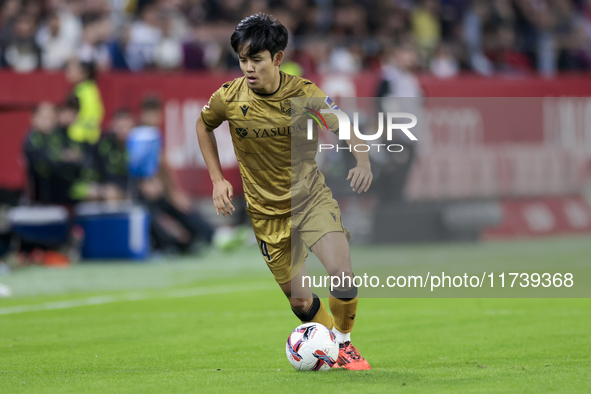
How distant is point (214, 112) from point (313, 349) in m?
1.59

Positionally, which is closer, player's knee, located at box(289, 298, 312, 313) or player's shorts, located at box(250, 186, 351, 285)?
player's shorts, located at box(250, 186, 351, 285)

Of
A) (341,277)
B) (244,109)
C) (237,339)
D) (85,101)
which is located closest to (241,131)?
(244,109)

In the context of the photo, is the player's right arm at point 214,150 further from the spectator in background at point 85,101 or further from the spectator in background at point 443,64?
the spectator in background at point 443,64

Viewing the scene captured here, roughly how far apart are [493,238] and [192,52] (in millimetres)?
5935

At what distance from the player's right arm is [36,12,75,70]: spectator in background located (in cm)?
860

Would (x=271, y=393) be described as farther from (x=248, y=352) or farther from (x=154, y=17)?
(x=154, y=17)

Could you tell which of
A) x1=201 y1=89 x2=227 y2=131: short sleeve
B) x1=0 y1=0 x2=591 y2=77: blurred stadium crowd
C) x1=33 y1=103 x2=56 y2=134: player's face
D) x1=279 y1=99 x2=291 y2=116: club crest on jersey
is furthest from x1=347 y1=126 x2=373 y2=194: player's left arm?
x1=0 y1=0 x2=591 y2=77: blurred stadium crowd

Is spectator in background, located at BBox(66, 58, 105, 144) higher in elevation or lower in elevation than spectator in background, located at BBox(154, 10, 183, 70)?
lower

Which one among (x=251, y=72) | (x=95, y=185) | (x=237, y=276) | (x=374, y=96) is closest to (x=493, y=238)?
(x=374, y=96)

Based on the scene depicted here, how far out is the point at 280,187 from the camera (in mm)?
5395

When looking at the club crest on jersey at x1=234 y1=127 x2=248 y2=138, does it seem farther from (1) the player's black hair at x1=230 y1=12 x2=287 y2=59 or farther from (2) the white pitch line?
(2) the white pitch line

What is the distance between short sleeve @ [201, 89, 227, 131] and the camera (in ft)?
17.7

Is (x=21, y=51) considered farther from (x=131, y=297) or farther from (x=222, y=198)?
(x=222, y=198)

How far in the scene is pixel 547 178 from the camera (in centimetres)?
1509
